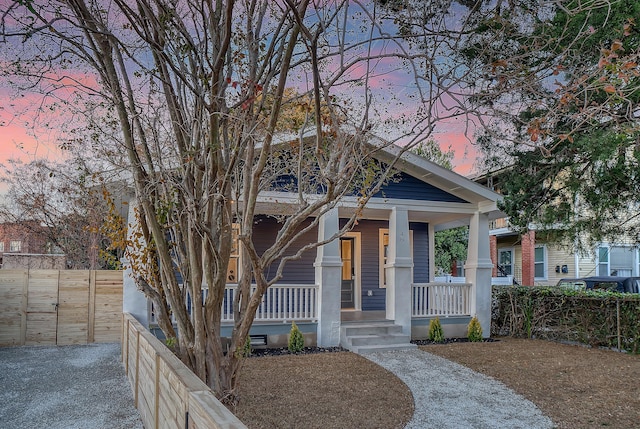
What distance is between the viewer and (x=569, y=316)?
420 inches

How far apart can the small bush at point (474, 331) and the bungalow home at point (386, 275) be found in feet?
1.16

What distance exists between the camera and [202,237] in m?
4.18

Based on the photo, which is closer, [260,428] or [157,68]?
[157,68]

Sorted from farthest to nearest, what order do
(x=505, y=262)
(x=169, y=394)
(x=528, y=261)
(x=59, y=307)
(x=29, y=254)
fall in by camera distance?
(x=505, y=262), (x=528, y=261), (x=29, y=254), (x=59, y=307), (x=169, y=394)

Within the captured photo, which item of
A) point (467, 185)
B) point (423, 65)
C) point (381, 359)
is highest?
point (423, 65)

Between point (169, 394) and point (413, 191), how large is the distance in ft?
28.6

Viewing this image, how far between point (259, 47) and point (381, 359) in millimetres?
6324

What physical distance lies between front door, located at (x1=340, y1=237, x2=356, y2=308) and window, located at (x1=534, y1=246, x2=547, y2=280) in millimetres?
11840

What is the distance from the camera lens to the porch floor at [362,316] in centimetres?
1062

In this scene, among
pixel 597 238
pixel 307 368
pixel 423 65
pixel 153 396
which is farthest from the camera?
pixel 597 238

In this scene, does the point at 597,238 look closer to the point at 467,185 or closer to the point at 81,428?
the point at 467,185

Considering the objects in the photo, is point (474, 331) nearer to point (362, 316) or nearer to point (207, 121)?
point (362, 316)

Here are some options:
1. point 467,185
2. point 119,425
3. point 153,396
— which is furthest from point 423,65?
point 467,185

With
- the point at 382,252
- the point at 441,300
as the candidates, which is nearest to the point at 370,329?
the point at 441,300
